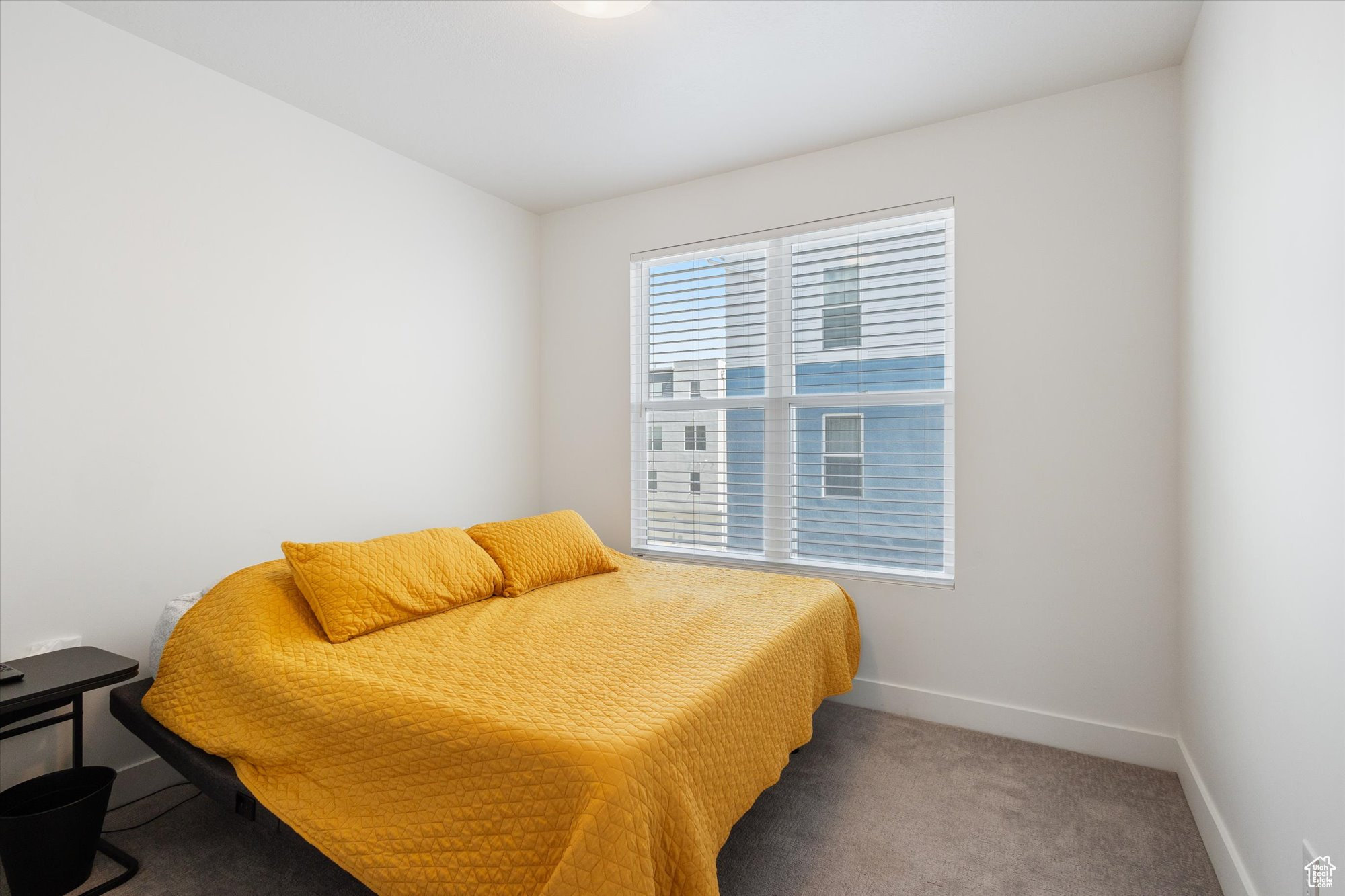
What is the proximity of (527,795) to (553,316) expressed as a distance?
3.16 meters

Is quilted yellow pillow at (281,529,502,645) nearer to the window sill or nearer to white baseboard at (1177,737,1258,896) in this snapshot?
the window sill

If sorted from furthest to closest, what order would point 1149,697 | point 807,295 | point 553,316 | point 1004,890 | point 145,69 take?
point 553,316 → point 807,295 → point 1149,697 → point 145,69 → point 1004,890

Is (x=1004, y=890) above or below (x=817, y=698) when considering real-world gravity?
below

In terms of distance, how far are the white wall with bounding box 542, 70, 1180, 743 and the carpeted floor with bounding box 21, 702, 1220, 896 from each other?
1.30 feet

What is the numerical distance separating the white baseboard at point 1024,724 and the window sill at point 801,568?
483mm

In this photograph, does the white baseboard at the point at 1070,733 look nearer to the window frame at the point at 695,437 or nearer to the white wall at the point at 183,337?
the window frame at the point at 695,437

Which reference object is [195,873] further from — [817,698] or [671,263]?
[671,263]

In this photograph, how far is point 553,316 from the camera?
13.3 feet

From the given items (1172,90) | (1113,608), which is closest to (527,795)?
(1113,608)

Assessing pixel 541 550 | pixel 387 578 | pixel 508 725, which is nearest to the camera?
pixel 508 725

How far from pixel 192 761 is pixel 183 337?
1485 millimetres

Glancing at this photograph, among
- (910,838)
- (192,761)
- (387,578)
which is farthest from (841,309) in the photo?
(192,761)

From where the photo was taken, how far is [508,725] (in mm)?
1438

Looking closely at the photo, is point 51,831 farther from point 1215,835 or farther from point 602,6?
point 1215,835
